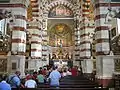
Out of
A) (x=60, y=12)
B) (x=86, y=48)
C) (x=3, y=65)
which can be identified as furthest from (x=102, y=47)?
(x=60, y=12)

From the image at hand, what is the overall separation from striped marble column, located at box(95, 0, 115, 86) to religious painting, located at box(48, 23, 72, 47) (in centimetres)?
2325

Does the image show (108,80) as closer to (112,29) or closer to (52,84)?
(112,29)

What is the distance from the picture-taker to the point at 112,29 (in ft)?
37.7

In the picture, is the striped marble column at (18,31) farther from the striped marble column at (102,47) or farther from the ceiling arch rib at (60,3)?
the ceiling arch rib at (60,3)

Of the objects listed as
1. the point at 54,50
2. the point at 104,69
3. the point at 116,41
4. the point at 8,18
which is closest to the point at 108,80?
the point at 104,69

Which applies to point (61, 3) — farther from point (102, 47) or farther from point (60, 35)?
point (102, 47)

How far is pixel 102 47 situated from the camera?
11094 millimetres

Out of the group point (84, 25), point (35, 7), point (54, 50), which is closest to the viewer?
point (84, 25)

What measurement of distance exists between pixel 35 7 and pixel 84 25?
18.1ft

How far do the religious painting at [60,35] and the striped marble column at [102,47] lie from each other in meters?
23.3

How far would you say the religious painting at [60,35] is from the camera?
34938 mm

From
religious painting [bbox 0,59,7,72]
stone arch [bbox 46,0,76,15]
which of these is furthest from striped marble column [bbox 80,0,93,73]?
stone arch [bbox 46,0,76,15]

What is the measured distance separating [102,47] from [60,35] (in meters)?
25.0

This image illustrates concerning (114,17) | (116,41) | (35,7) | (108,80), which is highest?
(35,7)
